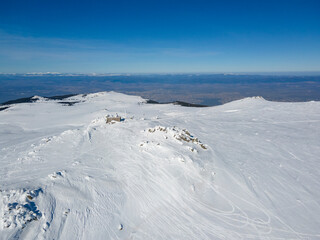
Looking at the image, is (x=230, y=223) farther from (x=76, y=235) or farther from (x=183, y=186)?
(x=76, y=235)

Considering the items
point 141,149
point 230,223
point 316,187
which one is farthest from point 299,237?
point 141,149

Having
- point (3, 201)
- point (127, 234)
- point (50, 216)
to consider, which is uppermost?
point (3, 201)

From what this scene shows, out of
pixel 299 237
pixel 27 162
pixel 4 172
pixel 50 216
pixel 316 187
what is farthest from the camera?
pixel 27 162

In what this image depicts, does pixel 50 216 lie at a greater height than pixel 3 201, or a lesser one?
lesser

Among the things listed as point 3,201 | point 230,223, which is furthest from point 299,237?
point 3,201

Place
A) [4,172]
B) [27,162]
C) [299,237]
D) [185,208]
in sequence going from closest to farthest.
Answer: [299,237] → [185,208] → [4,172] → [27,162]

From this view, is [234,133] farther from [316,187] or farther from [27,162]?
[27,162]

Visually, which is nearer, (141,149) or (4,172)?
(4,172)
